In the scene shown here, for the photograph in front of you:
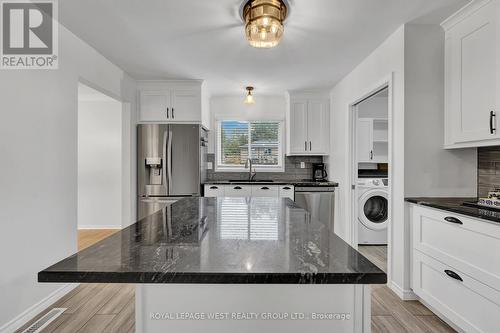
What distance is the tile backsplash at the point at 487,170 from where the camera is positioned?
2232 mm

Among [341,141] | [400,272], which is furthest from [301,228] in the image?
[341,141]

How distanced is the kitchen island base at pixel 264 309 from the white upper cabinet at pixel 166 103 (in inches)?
135

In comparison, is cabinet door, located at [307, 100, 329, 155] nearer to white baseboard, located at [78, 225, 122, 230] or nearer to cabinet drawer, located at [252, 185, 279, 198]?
cabinet drawer, located at [252, 185, 279, 198]

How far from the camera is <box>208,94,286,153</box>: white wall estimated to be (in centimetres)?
501

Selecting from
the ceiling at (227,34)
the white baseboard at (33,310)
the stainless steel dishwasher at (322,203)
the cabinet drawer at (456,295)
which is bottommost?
the white baseboard at (33,310)

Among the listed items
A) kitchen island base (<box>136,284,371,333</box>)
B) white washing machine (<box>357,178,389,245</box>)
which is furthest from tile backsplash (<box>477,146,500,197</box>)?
kitchen island base (<box>136,284,371,333</box>)

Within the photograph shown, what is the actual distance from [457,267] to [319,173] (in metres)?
2.99

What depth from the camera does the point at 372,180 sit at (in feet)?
13.1

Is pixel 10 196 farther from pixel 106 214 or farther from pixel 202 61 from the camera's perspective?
pixel 106 214

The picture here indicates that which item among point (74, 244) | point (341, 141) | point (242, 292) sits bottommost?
point (74, 244)

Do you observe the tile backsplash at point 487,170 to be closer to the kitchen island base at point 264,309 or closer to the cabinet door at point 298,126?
the kitchen island base at point 264,309

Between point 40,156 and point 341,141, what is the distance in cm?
349

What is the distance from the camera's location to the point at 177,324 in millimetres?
898
